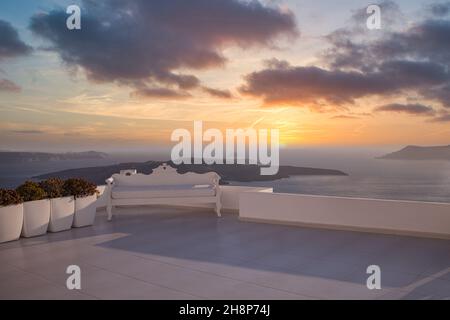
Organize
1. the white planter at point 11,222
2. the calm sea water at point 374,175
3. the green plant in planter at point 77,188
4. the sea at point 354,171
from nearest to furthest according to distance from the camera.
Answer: the white planter at point 11,222, the green plant in planter at point 77,188, the sea at point 354,171, the calm sea water at point 374,175

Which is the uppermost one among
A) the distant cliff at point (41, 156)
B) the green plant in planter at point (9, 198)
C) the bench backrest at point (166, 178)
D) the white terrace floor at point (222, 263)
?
the distant cliff at point (41, 156)

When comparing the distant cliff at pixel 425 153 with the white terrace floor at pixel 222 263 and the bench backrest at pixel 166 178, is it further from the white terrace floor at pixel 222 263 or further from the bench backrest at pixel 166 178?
the white terrace floor at pixel 222 263

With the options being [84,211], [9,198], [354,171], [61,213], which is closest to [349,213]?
[84,211]

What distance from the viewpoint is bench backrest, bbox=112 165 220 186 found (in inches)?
245

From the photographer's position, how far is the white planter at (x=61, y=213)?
506 cm

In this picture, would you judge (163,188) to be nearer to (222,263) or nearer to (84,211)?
(84,211)

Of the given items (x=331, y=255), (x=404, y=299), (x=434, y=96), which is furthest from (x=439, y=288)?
(x=434, y=96)

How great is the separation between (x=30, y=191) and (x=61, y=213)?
1.58 ft

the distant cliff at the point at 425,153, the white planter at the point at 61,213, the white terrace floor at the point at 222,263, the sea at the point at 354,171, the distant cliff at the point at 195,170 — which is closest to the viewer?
the white terrace floor at the point at 222,263

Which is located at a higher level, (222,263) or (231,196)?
(231,196)

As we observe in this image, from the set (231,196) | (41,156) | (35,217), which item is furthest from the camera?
(41,156)

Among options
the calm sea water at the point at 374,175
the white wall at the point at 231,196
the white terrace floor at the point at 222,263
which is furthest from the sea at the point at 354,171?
the white terrace floor at the point at 222,263

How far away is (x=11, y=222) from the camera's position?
181 inches

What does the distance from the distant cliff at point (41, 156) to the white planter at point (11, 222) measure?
395 centimetres
